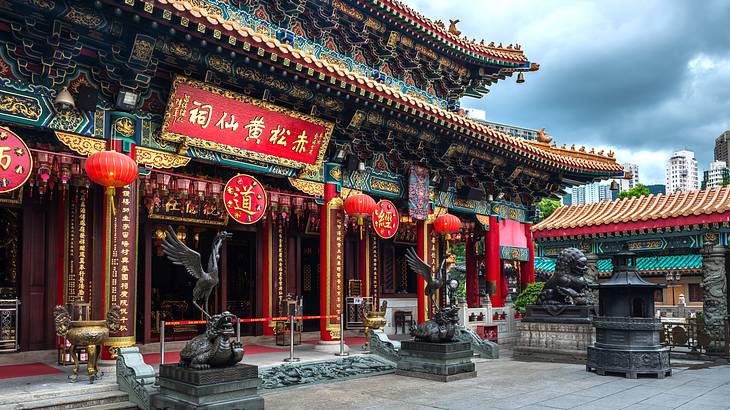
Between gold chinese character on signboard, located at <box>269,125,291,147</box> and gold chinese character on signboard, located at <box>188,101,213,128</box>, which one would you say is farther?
gold chinese character on signboard, located at <box>269,125,291,147</box>

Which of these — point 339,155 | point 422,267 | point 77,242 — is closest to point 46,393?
point 77,242

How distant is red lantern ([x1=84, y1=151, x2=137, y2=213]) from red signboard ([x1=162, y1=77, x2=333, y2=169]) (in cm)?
110

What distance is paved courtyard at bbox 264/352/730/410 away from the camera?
6789 millimetres

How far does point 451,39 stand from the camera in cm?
1406

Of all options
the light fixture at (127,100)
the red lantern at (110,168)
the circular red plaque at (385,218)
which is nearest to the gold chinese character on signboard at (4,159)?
the red lantern at (110,168)

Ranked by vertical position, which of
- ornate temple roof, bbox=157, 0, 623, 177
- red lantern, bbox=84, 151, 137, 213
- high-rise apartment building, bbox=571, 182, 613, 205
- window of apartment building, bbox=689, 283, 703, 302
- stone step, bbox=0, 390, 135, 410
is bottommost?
window of apartment building, bbox=689, 283, 703, 302

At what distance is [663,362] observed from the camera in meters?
8.94

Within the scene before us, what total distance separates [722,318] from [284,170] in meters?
9.30

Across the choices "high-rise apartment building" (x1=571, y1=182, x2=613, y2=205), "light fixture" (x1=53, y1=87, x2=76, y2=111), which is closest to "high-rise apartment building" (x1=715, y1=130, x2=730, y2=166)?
"high-rise apartment building" (x1=571, y1=182, x2=613, y2=205)

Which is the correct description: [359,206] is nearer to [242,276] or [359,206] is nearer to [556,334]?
[242,276]

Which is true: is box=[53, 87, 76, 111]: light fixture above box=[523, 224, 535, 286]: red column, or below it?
above

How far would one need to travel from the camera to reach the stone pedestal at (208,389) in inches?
232

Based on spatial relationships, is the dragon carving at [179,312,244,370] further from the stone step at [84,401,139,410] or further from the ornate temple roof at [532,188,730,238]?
→ the ornate temple roof at [532,188,730,238]

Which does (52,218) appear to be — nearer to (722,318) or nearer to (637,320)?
(637,320)
